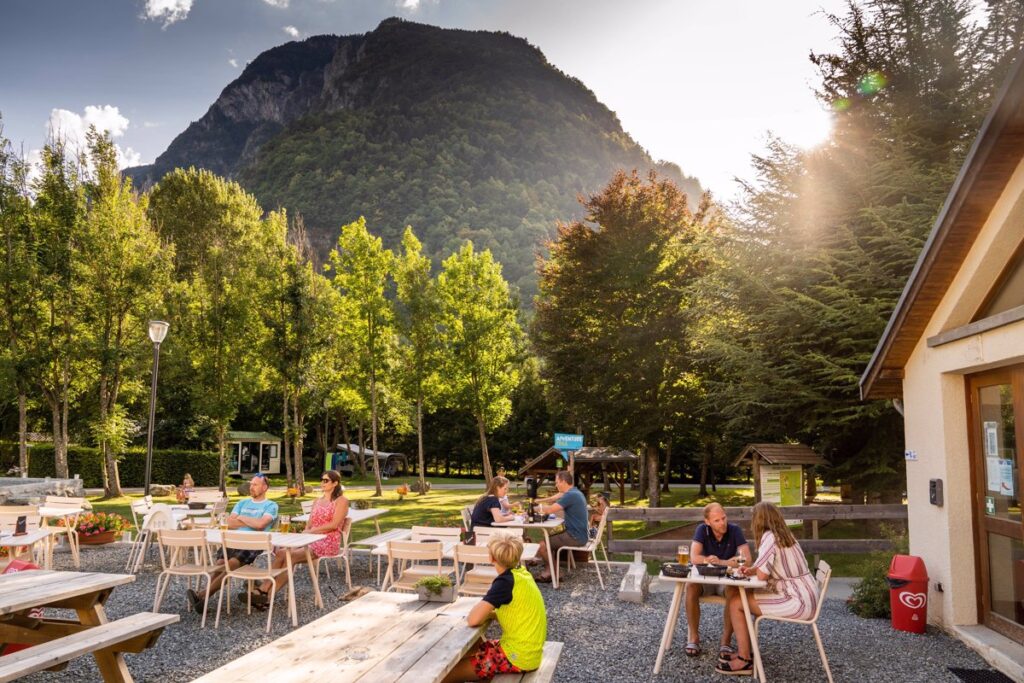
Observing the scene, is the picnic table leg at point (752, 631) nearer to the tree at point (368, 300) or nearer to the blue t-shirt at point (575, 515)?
the blue t-shirt at point (575, 515)

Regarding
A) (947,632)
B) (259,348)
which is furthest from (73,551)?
(259,348)

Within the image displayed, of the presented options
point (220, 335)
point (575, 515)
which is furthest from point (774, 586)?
point (220, 335)

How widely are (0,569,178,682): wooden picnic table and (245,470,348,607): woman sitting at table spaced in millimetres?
2690

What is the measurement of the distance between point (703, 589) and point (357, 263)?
72.9 ft

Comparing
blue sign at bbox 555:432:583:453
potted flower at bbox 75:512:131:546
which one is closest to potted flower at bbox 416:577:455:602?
blue sign at bbox 555:432:583:453

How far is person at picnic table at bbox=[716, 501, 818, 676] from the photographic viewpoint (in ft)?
19.0

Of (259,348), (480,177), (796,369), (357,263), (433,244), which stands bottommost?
(796,369)

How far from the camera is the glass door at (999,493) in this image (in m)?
6.15

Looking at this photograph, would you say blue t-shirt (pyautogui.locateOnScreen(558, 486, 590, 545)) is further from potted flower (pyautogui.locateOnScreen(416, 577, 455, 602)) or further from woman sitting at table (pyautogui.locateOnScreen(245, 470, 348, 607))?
potted flower (pyautogui.locateOnScreen(416, 577, 455, 602))

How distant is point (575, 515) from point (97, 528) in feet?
30.4

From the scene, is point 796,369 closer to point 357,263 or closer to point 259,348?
point 357,263

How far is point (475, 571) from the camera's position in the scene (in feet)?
25.4

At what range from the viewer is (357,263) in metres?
26.6

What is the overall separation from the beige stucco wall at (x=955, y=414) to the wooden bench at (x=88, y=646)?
7.26m
